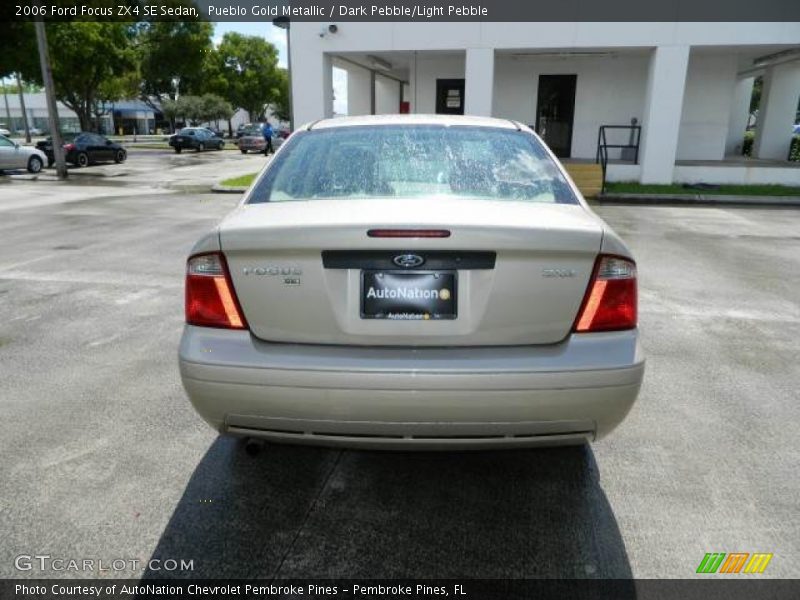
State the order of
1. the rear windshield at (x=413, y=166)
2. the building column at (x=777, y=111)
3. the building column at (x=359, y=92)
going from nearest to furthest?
the rear windshield at (x=413, y=166) → the building column at (x=777, y=111) → the building column at (x=359, y=92)

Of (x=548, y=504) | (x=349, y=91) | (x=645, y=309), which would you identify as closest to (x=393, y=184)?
(x=548, y=504)

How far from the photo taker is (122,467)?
318 centimetres

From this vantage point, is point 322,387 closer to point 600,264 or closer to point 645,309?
point 600,264

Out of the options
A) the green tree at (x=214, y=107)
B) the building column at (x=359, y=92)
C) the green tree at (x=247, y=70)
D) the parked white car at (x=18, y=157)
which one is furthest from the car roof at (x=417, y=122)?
the green tree at (x=247, y=70)

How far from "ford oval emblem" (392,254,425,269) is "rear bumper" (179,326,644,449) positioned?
0.33 metres

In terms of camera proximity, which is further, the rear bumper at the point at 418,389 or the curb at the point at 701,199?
the curb at the point at 701,199

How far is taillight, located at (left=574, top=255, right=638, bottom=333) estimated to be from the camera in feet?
8.07

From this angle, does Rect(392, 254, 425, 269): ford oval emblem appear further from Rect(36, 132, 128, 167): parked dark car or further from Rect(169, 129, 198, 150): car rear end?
Rect(169, 129, 198, 150): car rear end

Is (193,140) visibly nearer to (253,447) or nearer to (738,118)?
(738,118)

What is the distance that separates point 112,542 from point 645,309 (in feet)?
16.8

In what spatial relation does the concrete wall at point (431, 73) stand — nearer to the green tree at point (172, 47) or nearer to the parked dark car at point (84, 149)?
the parked dark car at point (84, 149)

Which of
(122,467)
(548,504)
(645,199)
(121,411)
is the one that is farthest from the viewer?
(645,199)

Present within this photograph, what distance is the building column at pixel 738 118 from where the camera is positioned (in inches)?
999

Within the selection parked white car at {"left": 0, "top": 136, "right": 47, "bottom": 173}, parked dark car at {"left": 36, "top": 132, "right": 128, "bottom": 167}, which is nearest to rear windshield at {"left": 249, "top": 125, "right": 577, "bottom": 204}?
parked white car at {"left": 0, "top": 136, "right": 47, "bottom": 173}
